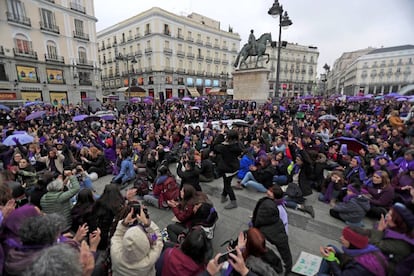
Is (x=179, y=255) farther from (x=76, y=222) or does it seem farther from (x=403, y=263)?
(x=403, y=263)

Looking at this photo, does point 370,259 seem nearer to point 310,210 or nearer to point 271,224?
point 271,224

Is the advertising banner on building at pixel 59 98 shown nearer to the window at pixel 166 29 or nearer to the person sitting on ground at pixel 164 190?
the window at pixel 166 29

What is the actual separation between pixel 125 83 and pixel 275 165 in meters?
45.8

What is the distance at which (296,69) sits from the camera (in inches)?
2719

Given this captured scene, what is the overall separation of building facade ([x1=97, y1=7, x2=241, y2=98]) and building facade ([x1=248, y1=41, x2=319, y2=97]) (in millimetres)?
22145

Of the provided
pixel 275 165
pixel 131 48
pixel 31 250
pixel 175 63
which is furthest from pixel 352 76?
pixel 31 250

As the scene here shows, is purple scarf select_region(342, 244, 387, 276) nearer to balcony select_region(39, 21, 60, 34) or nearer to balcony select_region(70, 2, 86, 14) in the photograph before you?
balcony select_region(39, 21, 60, 34)

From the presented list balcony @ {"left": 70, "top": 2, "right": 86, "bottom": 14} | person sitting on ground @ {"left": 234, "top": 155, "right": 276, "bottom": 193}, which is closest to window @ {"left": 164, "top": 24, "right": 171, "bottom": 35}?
balcony @ {"left": 70, "top": 2, "right": 86, "bottom": 14}

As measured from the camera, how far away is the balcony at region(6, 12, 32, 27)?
2325cm

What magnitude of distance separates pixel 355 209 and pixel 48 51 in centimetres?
3524

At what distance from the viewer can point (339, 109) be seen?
1870cm

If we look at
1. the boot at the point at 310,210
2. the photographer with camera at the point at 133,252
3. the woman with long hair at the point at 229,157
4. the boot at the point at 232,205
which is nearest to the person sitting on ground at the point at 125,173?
the woman with long hair at the point at 229,157

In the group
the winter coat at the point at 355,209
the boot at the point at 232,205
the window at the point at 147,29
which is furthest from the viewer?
the window at the point at 147,29

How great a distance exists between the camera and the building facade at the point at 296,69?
6669cm
